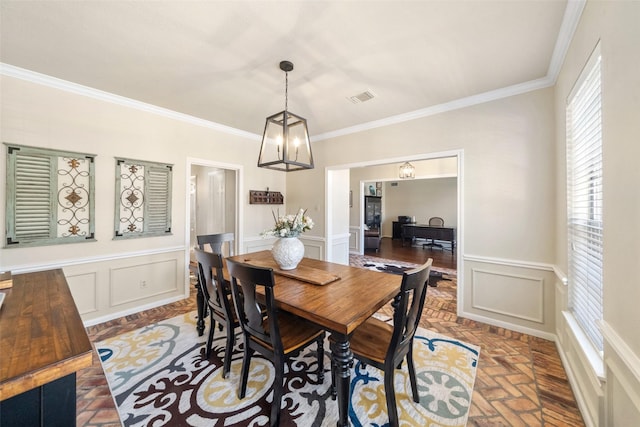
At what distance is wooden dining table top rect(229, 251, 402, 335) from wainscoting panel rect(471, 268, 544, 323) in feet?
5.36

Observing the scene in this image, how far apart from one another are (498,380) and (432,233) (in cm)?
649

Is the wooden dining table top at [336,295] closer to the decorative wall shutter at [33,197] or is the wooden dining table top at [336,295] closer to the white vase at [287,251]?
the white vase at [287,251]

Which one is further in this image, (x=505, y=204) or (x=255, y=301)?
(x=505, y=204)

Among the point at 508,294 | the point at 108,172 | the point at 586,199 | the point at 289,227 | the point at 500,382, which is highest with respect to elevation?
the point at 108,172

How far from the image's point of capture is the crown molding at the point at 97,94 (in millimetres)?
2424

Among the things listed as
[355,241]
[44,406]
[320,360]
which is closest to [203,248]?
[320,360]

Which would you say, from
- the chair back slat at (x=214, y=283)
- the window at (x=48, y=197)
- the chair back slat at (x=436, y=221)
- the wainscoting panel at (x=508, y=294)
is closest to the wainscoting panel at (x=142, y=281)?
the window at (x=48, y=197)

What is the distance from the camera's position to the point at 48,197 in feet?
8.60

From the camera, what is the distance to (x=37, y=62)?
231 cm

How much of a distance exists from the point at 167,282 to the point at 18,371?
312 cm

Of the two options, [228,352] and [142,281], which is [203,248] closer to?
[142,281]

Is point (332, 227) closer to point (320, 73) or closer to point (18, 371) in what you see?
point (320, 73)

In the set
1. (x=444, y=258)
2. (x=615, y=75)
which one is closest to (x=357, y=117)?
(x=615, y=75)

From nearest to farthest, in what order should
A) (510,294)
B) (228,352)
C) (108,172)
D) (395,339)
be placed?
(395,339) → (228,352) → (510,294) → (108,172)
